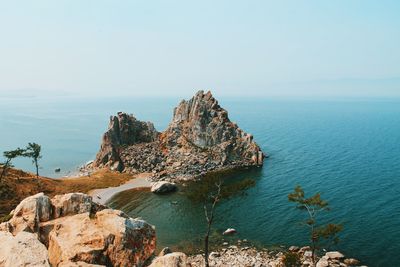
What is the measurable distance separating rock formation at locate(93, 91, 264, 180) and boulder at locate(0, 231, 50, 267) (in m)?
106

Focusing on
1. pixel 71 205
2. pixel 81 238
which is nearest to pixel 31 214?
pixel 71 205

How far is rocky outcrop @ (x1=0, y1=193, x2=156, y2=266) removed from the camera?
90.4 ft

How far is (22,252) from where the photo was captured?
2558cm

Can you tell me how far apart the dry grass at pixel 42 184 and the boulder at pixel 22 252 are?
6788 centimetres

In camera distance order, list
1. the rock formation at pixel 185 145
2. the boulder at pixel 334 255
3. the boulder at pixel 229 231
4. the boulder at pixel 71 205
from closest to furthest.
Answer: the boulder at pixel 71 205
the boulder at pixel 334 255
the boulder at pixel 229 231
the rock formation at pixel 185 145

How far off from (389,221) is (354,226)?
933cm

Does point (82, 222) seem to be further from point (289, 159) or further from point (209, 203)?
point (289, 159)

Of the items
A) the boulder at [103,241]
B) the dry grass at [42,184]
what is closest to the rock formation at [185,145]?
the dry grass at [42,184]

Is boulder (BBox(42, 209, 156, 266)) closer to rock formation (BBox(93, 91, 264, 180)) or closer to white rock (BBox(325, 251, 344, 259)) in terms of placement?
white rock (BBox(325, 251, 344, 259))

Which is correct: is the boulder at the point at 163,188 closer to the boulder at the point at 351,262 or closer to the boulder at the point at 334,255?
the boulder at the point at 334,255

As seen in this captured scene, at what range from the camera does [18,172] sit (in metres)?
119

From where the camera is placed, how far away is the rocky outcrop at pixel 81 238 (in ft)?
90.4

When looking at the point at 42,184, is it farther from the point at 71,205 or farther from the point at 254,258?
the point at 71,205

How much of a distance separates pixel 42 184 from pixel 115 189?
2345 centimetres
